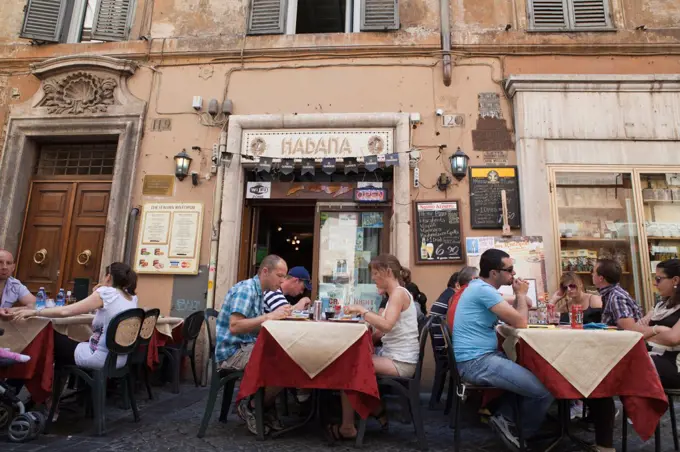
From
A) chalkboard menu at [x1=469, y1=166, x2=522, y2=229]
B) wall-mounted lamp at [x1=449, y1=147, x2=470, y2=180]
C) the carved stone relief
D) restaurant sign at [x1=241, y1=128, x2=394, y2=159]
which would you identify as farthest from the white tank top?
the carved stone relief

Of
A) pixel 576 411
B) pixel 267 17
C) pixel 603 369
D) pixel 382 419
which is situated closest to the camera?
pixel 603 369

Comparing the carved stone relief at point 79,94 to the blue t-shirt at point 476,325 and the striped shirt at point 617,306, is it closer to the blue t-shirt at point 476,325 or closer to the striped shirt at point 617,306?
the blue t-shirt at point 476,325

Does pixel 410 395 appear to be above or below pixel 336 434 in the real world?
above

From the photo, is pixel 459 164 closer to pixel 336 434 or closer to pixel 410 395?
pixel 410 395

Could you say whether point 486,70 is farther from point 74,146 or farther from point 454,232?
point 74,146

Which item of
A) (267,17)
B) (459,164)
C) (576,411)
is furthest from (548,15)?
(576,411)

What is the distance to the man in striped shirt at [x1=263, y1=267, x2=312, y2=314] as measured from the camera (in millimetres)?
4266

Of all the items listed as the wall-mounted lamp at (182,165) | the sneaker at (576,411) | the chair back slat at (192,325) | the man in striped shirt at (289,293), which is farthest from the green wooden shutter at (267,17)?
the sneaker at (576,411)

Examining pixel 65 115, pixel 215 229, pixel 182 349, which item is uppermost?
pixel 65 115

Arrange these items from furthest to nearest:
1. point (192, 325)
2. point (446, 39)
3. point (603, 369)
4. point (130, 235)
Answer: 1. point (446, 39)
2. point (130, 235)
3. point (192, 325)
4. point (603, 369)

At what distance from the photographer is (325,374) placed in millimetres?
3014

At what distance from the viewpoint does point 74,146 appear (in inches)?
288

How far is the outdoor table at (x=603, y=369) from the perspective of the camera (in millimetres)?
2732
